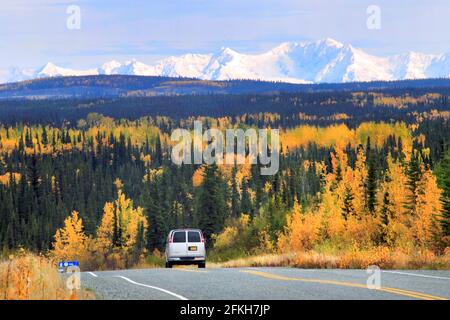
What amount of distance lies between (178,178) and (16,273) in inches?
7128

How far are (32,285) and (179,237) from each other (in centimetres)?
1933

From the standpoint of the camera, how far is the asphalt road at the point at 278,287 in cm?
Result: 1512

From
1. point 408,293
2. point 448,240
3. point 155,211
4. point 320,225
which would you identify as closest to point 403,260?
point 408,293

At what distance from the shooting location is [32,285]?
15.6 metres

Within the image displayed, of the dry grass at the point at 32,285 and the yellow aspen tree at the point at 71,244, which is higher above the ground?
the dry grass at the point at 32,285

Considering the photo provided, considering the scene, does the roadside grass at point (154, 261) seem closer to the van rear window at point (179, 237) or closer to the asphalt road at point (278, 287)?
the van rear window at point (179, 237)

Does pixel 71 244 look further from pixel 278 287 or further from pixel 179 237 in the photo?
pixel 278 287

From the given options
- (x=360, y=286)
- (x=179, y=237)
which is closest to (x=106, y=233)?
(x=179, y=237)

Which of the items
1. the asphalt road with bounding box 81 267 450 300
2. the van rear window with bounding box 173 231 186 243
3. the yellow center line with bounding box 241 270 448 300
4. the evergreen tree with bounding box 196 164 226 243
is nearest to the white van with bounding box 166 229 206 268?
the van rear window with bounding box 173 231 186 243

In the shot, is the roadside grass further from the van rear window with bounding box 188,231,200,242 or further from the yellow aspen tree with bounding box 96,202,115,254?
the van rear window with bounding box 188,231,200,242

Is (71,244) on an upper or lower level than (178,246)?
lower

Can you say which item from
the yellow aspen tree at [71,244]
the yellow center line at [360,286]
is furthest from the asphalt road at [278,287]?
the yellow aspen tree at [71,244]

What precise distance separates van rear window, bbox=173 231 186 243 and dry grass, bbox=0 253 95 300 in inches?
632

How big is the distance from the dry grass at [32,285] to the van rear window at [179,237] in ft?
52.7
